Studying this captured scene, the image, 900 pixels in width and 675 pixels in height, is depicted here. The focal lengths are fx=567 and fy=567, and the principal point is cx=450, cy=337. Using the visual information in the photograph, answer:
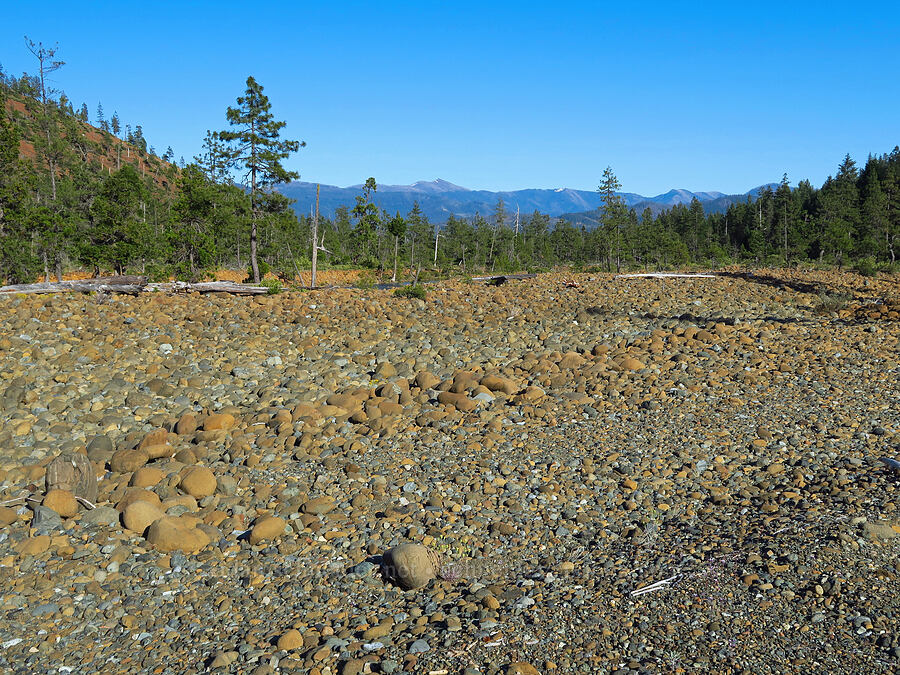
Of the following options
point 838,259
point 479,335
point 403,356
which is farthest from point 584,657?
point 838,259

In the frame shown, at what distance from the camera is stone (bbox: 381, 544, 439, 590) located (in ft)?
14.9

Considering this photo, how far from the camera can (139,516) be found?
5562 millimetres

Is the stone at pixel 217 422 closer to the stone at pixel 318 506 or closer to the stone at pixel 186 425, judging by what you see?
the stone at pixel 186 425

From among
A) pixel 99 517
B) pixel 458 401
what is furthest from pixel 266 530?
pixel 458 401

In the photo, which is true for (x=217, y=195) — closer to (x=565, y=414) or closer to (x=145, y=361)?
(x=145, y=361)

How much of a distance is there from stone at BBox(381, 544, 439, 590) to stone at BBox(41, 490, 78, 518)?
11.5ft

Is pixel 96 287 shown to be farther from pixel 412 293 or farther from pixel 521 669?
pixel 521 669

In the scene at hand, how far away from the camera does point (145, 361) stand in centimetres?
1051

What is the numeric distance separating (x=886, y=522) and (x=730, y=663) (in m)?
2.52

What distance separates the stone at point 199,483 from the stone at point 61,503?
1022mm

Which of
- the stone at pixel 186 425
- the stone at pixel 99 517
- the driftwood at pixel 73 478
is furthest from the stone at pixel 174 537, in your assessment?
the stone at pixel 186 425

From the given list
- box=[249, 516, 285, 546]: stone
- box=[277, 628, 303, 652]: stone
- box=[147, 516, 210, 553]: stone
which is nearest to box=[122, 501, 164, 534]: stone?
box=[147, 516, 210, 553]: stone

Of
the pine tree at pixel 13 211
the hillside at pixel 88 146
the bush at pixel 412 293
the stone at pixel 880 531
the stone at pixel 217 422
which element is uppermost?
the hillside at pixel 88 146

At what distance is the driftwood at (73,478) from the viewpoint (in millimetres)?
6172
